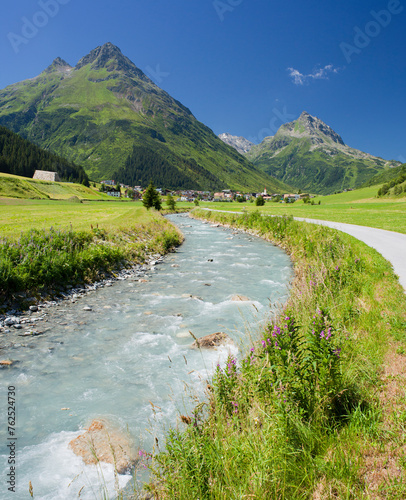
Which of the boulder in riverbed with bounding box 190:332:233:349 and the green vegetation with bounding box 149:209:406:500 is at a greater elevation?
the green vegetation with bounding box 149:209:406:500

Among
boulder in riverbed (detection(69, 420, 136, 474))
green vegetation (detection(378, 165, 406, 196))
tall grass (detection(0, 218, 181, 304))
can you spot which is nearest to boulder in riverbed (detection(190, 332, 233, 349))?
boulder in riverbed (detection(69, 420, 136, 474))

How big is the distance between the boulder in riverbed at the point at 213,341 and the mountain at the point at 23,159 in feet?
634

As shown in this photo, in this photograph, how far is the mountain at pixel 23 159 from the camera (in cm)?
16275

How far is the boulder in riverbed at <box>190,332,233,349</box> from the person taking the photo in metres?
8.49

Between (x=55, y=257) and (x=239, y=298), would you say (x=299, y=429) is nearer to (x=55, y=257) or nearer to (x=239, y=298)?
(x=239, y=298)

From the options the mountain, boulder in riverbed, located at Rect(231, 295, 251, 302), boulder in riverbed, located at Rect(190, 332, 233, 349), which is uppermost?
the mountain

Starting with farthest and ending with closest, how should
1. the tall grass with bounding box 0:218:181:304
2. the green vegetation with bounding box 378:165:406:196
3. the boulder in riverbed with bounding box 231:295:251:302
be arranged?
the green vegetation with bounding box 378:165:406:196 < the boulder in riverbed with bounding box 231:295:251:302 < the tall grass with bounding box 0:218:181:304

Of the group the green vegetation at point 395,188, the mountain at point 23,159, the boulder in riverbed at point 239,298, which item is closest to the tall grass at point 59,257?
the boulder in riverbed at point 239,298

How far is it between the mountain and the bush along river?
189187mm

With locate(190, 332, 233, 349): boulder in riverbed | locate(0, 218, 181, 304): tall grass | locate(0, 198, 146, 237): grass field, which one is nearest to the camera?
locate(190, 332, 233, 349): boulder in riverbed

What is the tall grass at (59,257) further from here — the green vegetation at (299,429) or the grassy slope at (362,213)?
the grassy slope at (362,213)

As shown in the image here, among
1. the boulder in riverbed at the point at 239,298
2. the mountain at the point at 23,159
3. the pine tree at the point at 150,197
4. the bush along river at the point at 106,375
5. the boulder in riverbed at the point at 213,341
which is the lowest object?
the bush along river at the point at 106,375

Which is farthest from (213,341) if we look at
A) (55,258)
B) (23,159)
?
(23,159)

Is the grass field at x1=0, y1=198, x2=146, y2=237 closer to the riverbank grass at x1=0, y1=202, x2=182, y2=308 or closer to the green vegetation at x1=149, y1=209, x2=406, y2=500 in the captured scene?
the riverbank grass at x1=0, y1=202, x2=182, y2=308
